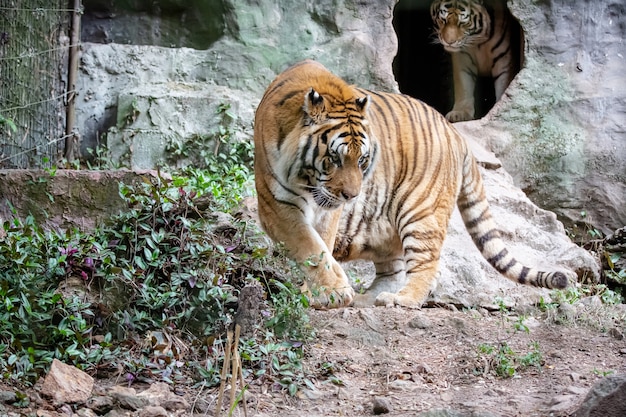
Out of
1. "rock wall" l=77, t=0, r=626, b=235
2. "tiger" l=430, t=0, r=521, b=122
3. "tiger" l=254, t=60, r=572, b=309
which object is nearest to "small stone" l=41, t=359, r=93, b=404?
"tiger" l=254, t=60, r=572, b=309

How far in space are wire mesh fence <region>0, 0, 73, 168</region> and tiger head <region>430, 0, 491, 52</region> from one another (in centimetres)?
419

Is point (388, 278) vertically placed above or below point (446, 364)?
below

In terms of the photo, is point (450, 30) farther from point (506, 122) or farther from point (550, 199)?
point (550, 199)

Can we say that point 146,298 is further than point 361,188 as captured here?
No

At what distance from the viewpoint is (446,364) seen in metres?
4.25

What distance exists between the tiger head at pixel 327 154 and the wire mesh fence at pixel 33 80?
2321 mm

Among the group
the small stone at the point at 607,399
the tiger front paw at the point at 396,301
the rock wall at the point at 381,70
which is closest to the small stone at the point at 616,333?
the tiger front paw at the point at 396,301

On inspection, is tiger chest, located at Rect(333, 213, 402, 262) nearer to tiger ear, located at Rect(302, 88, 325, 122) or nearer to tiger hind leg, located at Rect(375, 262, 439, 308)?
tiger hind leg, located at Rect(375, 262, 439, 308)

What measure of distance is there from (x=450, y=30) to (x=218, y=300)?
6.22 meters

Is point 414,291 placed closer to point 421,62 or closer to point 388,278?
point 388,278

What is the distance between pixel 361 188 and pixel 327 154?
0.50 metres

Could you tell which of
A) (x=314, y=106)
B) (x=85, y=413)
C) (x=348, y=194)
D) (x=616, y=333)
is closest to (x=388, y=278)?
(x=348, y=194)

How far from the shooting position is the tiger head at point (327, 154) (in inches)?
202

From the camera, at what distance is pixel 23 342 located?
3787mm
